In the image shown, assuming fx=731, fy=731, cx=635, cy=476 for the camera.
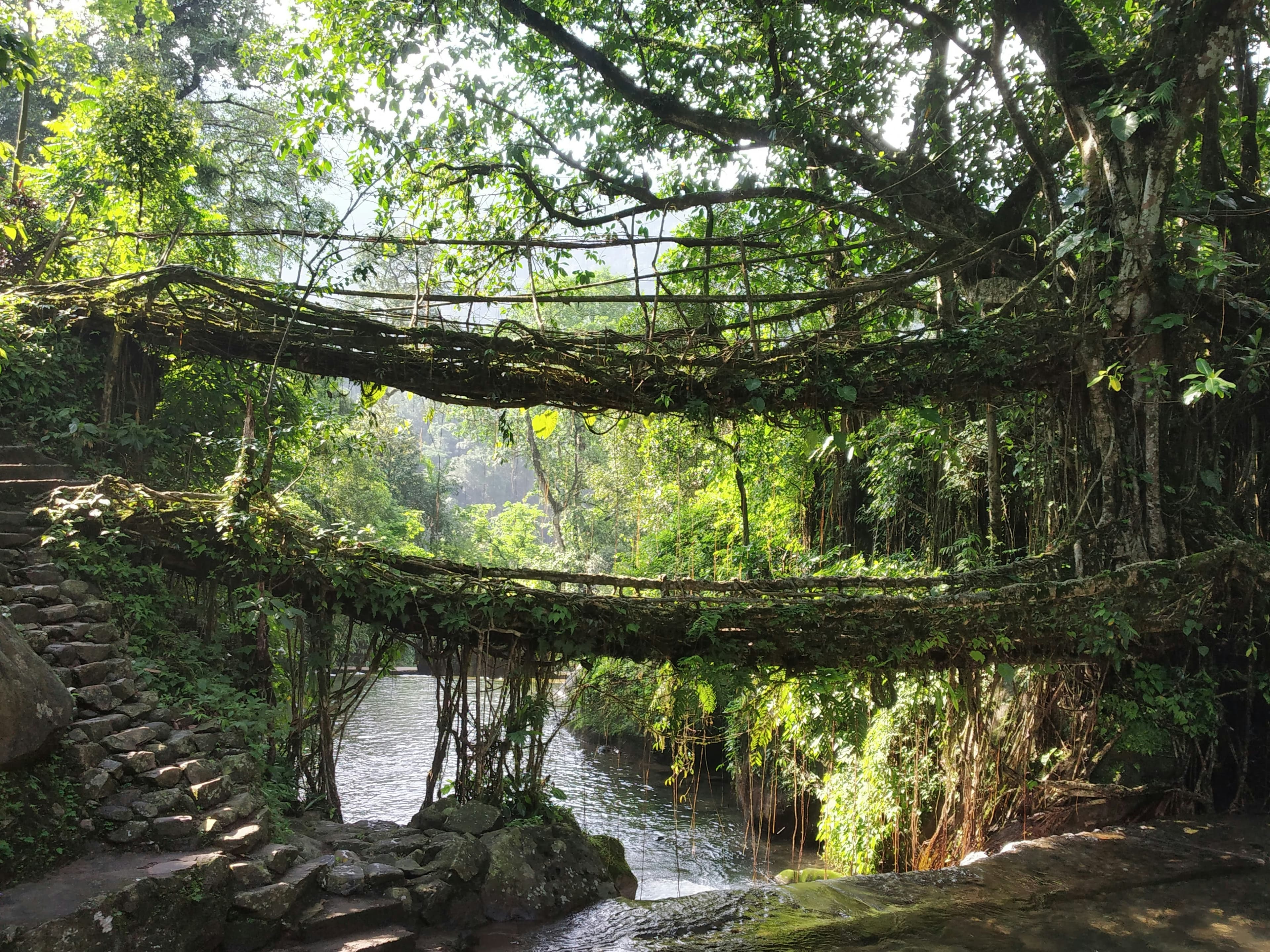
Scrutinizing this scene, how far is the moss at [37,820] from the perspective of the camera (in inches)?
123

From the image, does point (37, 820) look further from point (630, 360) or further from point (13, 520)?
point (630, 360)

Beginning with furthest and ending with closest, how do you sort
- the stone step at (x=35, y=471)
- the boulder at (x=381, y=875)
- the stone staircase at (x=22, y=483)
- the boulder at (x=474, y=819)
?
the stone step at (x=35, y=471)
the stone staircase at (x=22, y=483)
the boulder at (x=474, y=819)
the boulder at (x=381, y=875)

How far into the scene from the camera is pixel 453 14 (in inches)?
249

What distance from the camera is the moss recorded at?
312 centimetres

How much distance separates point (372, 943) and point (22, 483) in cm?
427

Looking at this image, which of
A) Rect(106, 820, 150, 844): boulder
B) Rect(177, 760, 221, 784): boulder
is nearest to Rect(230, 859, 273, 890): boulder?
Rect(106, 820, 150, 844): boulder

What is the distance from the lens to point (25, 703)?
3453 mm

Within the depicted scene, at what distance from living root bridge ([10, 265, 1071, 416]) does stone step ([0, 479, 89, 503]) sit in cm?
150

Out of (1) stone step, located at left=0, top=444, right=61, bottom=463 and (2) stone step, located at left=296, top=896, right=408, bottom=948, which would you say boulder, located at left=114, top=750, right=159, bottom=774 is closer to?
(2) stone step, located at left=296, top=896, right=408, bottom=948

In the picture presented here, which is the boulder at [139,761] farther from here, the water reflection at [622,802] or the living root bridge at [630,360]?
the water reflection at [622,802]

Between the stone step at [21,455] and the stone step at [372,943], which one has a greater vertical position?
the stone step at [21,455]

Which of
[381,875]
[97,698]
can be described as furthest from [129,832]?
[381,875]

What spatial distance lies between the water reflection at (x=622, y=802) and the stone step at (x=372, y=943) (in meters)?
2.63

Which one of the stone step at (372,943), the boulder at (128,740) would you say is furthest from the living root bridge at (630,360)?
the stone step at (372,943)
